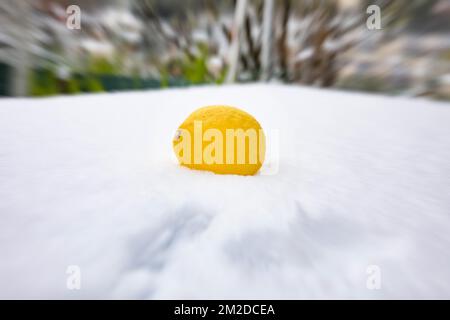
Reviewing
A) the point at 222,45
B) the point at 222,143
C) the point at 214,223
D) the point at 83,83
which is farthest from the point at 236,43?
the point at 214,223

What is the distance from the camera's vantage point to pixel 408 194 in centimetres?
51

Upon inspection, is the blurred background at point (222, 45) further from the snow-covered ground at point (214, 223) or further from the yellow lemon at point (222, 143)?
the yellow lemon at point (222, 143)

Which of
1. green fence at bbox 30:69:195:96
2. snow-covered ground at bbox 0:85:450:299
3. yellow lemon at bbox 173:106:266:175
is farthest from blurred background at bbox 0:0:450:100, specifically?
yellow lemon at bbox 173:106:266:175

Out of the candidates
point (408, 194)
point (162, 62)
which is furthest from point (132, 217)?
point (162, 62)

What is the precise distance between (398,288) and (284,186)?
24 cm

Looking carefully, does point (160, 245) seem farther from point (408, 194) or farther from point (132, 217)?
point (408, 194)

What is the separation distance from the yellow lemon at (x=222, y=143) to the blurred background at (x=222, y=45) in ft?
6.09

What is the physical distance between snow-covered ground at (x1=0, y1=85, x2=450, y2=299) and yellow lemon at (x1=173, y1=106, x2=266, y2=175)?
0.02 m

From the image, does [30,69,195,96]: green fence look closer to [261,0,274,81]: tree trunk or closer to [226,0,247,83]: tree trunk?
[226,0,247,83]: tree trunk

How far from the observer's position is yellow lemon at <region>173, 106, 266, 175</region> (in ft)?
1.78

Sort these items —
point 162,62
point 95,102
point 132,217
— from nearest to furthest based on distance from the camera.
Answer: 1. point 132,217
2. point 95,102
3. point 162,62
